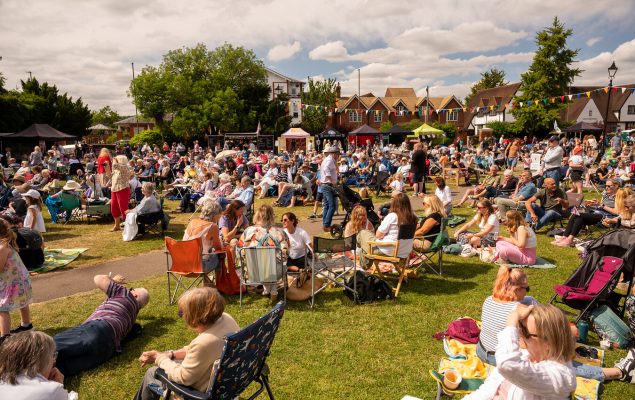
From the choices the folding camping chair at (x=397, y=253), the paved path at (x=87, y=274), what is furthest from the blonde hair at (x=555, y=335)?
the paved path at (x=87, y=274)

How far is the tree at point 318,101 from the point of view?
5053 centimetres

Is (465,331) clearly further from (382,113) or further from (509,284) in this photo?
(382,113)

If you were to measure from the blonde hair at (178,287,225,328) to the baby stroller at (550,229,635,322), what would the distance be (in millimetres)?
3902

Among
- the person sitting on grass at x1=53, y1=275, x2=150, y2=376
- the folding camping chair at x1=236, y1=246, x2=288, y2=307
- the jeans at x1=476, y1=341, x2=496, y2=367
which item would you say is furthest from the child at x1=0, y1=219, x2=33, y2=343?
the jeans at x1=476, y1=341, x2=496, y2=367

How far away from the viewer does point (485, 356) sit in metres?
3.52

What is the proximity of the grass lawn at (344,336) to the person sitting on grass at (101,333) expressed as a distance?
119mm

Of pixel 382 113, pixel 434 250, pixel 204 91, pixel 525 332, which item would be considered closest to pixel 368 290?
pixel 434 250

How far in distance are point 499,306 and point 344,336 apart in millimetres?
1852

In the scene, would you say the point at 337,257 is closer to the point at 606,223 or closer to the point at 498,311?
the point at 498,311

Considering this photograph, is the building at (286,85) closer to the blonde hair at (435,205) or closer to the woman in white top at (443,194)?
the woman in white top at (443,194)

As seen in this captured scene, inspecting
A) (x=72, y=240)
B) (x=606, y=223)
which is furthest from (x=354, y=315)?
(x=72, y=240)

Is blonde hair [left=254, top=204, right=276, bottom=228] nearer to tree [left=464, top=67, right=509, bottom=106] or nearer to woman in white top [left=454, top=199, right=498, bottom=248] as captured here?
woman in white top [left=454, top=199, right=498, bottom=248]

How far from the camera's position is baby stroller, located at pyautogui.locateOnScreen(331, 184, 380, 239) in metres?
9.11

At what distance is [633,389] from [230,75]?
51.0 meters
